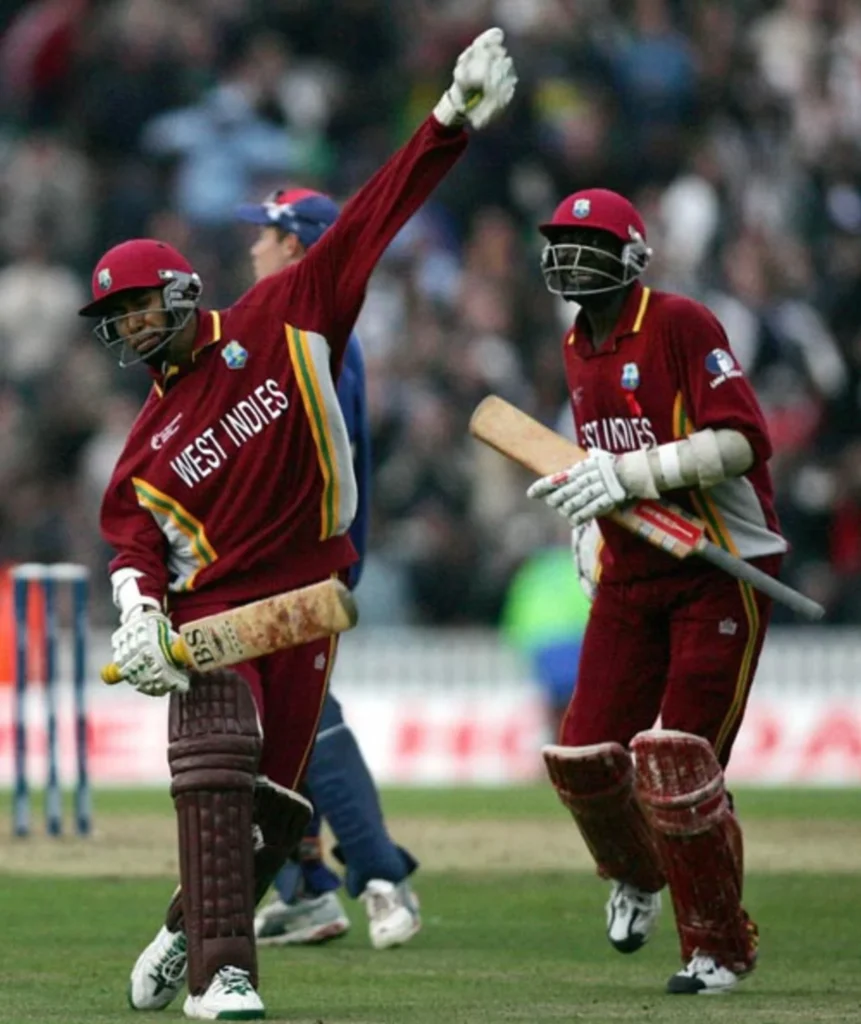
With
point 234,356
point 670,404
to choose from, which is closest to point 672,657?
point 670,404

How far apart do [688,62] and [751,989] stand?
47.3 ft

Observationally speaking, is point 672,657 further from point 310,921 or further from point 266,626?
point 310,921

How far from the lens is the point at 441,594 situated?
1850 centimetres

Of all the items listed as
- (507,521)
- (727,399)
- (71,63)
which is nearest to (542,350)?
(507,521)

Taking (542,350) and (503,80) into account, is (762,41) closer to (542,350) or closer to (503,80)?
(542,350)

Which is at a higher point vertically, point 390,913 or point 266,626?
point 266,626

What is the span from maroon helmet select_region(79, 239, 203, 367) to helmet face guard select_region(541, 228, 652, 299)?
Result: 117cm

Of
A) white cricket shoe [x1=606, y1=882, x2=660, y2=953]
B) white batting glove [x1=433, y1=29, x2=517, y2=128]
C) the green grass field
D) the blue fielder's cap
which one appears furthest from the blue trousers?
white batting glove [x1=433, y1=29, x2=517, y2=128]

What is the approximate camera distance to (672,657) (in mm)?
8219

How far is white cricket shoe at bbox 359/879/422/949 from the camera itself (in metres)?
9.37

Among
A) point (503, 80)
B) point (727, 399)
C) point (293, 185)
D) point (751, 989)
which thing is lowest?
point (751, 989)

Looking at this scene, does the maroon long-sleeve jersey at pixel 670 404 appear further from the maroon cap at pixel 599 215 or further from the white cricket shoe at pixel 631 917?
the white cricket shoe at pixel 631 917

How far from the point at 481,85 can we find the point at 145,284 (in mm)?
1043

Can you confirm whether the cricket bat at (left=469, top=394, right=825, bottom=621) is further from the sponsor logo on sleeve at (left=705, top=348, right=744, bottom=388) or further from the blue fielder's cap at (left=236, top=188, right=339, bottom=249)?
the blue fielder's cap at (left=236, top=188, right=339, bottom=249)
